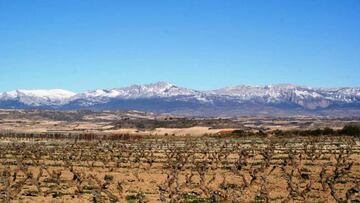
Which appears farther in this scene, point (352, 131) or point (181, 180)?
point (352, 131)

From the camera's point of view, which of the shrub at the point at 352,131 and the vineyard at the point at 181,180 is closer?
the vineyard at the point at 181,180

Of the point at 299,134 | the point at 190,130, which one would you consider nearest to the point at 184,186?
the point at 299,134

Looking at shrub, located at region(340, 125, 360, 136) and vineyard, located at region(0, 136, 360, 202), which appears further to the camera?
Result: shrub, located at region(340, 125, 360, 136)

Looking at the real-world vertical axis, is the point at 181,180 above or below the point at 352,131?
below

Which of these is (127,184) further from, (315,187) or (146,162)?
(146,162)

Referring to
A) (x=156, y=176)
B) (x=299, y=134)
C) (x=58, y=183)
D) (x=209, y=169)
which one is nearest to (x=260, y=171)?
(x=209, y=169)

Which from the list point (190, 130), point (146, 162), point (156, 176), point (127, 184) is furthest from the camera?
point (190, 130)

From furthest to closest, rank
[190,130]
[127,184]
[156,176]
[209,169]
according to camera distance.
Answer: [190,130] → [209,169] → [156,176] → [127,184]

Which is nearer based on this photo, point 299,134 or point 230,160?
point 230,160

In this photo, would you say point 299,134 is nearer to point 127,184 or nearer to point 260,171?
point 260,171

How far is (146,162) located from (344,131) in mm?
70003

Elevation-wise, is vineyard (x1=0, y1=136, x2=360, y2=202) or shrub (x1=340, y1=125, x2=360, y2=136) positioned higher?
shrub (x1=340, y1=125, x2=360, y2=136)

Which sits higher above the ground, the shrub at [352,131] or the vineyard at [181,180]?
the shrub at [352,131]

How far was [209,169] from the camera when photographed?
4884 centimetres
